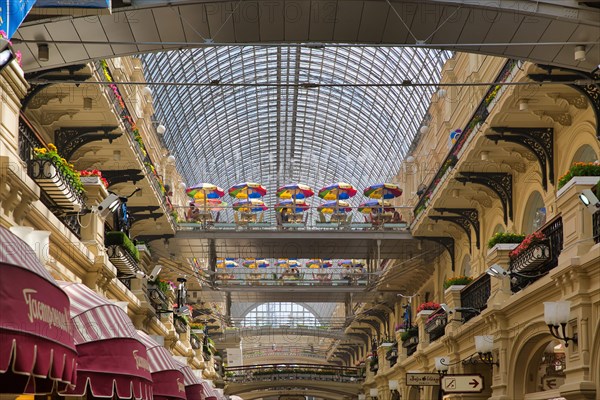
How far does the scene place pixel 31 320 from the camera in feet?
24.5

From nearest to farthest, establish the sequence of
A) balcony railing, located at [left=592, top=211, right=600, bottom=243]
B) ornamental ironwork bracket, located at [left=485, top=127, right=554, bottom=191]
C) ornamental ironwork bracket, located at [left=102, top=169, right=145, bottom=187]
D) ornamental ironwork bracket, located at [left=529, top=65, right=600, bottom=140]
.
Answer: balcony railing, located at [left=592, top=211, right=600, bottom=243]
ornamental ironwork bracket, located at [left=529, top=65, right=600, bottom=140]
ornamental ironwork bracket, located at [left=485, top=127, right=554, bottom=191]
ornamental ironwork bracket, located at [left=102, top=169, right=145, bottom=187]

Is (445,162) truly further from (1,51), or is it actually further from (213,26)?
(1,51)

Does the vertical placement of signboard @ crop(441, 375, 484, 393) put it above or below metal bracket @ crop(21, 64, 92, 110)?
below

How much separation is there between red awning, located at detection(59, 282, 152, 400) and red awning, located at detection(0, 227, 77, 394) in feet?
5.38

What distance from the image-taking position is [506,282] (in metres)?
21.5

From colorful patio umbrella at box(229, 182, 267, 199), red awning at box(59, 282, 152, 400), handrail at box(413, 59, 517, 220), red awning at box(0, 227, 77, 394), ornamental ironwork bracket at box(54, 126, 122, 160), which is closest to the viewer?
red awning at box(0, 227, 77, 394)

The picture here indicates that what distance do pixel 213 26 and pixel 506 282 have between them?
917 centimetres

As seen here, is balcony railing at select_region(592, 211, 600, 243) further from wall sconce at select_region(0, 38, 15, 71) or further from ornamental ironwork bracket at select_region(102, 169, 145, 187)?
ornamental ironwork bracket at select_region(102, 169, 145, 187)

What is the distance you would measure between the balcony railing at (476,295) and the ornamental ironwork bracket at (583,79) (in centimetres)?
578

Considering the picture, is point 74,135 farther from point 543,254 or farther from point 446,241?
point 446,241

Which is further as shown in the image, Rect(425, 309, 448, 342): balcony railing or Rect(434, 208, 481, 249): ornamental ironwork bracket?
Rect(434, 208, 481, 249): ornamental ironwork bracket

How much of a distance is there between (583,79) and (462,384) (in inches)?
282

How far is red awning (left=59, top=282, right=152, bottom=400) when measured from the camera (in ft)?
33.7

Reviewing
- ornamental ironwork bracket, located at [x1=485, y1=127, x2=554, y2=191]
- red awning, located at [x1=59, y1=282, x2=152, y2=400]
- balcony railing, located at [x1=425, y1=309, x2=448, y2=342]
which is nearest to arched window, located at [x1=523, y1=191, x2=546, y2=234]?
ornamental ironwork bracket, located at [x1=485, y1=127, x2=554, y2=191]
